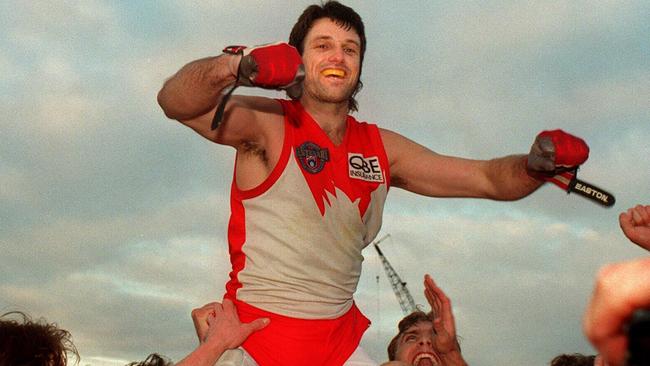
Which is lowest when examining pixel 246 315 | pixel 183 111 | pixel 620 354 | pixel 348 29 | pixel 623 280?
pixel 620 354

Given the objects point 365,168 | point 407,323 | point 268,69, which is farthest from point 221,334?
point 407,323

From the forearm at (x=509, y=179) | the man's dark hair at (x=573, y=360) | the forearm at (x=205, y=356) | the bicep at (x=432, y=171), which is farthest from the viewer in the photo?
the man's dark hair at (x=573, y=360)

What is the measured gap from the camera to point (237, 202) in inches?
224

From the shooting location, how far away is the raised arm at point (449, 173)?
6320 mm

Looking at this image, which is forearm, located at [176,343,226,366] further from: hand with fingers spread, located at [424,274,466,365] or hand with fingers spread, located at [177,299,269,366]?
hand with fingers spread, located at [424,274,466,365]

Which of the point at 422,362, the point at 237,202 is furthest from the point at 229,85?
the point at 422,362

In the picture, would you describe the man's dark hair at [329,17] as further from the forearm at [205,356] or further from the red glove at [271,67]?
the forearm at [205,356]

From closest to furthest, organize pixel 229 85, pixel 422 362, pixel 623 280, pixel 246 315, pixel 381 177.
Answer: pixel 623 280 → pixel 229 85 → pixel 246 315 → pixel 381 177 → pixel 422 362

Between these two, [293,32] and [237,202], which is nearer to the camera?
[237,202]

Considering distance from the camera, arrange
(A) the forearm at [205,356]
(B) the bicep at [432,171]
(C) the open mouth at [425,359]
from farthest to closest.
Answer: (C) the open mouth at [425,359]
(B) the bicep at [432,171]
(A) the forearm at [205,356]

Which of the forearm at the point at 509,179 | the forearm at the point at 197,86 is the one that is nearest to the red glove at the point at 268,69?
the forearm at the point at 197,86

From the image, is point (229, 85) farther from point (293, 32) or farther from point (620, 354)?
point (620, 354)

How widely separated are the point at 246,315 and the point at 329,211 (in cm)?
96

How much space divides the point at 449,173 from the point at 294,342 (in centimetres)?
203
